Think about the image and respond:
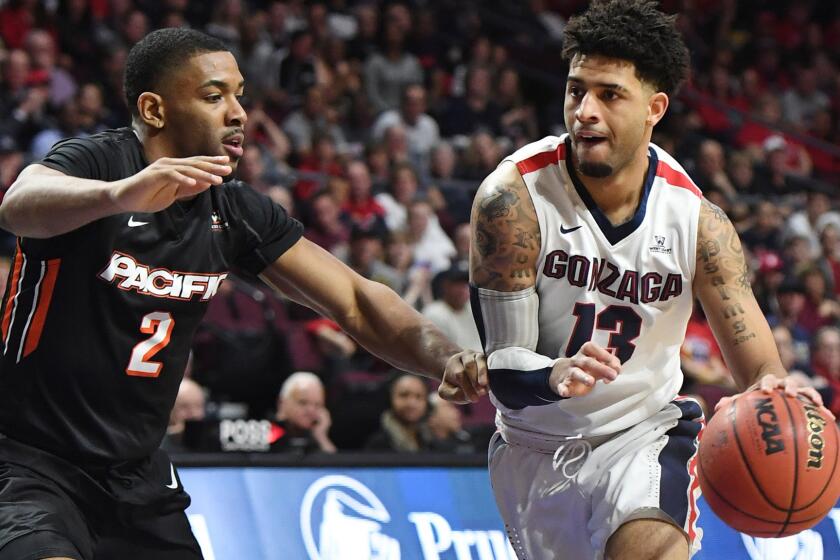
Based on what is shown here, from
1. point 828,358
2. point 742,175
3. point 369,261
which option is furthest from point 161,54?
point 742,175

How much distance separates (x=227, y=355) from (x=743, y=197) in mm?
6442

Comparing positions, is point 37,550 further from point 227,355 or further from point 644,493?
point 227,355

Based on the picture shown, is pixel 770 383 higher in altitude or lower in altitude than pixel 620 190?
lower

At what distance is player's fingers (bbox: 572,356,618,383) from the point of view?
131 inches

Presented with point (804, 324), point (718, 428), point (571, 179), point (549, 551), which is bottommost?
point (804, 324)

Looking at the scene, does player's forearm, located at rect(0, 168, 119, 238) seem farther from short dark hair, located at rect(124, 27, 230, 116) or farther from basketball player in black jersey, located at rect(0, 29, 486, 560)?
short dark hair, located at rect(124, 27, 230, 116)

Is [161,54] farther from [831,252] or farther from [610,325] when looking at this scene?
[831,252]

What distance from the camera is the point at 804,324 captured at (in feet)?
34.4

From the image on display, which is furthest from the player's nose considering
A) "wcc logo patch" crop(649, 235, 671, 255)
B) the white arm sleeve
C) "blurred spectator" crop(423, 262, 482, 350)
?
"blurred spectator" crop(423, 262, 482, 350)

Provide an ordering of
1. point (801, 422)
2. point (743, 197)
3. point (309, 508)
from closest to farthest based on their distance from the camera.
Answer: point (801, 422)
point (309, 508)
point (743, 197)

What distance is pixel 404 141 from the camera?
10891mm

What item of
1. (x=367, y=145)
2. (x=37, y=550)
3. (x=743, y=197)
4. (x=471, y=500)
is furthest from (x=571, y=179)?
(x=743, y=197)

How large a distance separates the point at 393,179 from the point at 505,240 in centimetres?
658

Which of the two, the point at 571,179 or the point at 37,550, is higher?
the point at 571,179
